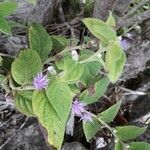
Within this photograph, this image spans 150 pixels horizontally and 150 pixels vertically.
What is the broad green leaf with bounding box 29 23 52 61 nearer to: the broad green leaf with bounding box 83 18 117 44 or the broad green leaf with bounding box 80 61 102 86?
the broad green leaf with bounding box 80 61 102 86

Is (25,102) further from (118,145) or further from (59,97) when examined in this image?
(118,145)

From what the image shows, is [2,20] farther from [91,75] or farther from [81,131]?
[81,131]

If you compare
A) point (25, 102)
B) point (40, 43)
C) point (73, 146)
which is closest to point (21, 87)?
point (25, 102)

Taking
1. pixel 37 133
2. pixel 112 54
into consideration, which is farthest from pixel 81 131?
pixel 112 54

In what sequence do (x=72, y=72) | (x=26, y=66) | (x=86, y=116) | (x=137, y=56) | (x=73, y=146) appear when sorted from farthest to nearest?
(x=137, y=56) < (x=73, y=146) < (x=86, y=116) < (x=26, y=66) < (x=72, y=72)

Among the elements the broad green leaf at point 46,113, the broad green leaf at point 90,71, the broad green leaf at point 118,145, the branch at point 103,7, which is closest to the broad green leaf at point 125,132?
the broad green leaf at point 118,145

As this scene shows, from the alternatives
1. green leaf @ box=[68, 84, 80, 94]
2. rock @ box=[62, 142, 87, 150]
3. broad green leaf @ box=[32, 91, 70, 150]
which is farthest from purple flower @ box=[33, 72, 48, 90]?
rock @ box=[62, 142, 87, 150]

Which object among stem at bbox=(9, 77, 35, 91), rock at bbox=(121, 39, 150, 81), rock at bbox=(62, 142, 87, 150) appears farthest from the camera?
rock at bbox=(121, 39, 150, 81)

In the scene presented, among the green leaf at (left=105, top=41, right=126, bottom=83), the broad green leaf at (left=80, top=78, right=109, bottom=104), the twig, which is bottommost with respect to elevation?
the broad green leaf at (left=80, top=78, right=109, bottom=104)
